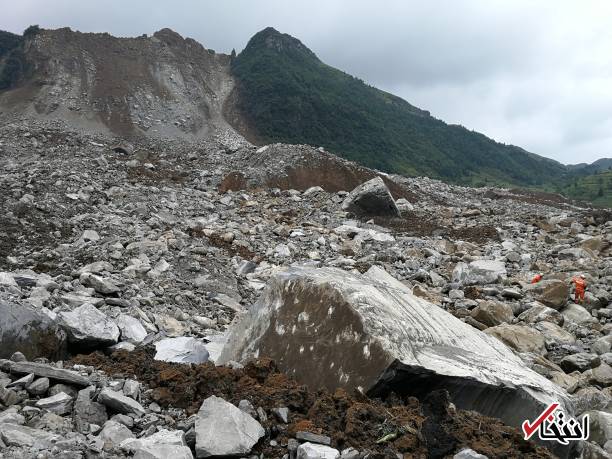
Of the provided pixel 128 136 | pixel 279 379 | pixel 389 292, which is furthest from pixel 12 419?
pixel 128 136

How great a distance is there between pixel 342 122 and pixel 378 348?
66.8 m

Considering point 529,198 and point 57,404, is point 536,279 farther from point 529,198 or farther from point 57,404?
point 529,198

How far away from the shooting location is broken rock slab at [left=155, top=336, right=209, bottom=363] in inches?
196

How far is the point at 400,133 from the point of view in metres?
84.3

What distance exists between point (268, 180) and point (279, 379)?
20239mm

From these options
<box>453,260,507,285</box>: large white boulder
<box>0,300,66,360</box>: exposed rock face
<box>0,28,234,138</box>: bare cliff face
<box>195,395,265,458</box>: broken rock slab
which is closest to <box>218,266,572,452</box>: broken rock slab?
<box>195,395,265,458</box>: broken rock slab

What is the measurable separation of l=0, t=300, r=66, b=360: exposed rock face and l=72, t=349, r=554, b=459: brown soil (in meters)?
0.72

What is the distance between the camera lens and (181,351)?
5152 mm

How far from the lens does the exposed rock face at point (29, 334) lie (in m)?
4.25

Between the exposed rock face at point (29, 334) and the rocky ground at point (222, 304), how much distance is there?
1 cm

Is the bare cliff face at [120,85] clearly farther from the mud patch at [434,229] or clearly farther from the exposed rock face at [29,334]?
the exposed rock face at [29,334]

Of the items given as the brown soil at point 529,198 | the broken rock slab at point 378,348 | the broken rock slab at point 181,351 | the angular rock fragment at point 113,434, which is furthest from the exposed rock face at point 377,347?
the brown soil at point 529,198

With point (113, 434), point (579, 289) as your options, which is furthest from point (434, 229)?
point (113, 434)

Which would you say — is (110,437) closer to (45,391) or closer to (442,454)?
(45,391)
